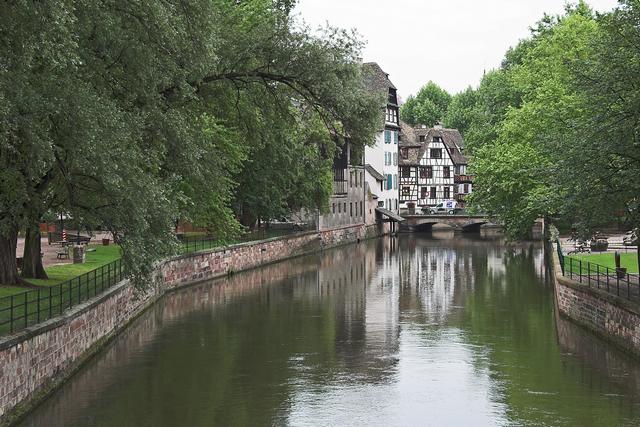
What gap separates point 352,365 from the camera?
2647cm

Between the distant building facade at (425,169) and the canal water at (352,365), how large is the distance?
2689 inches

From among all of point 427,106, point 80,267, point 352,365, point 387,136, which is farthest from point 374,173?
point 352,365

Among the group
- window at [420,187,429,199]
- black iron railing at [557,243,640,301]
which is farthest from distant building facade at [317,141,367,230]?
black iron railing at [557,243,640,301]

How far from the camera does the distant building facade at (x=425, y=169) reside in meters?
113

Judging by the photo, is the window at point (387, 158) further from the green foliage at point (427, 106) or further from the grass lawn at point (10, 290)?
the grass lawn at point (10, 290)

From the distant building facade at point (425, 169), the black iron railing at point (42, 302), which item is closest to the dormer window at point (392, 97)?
the distant building facade at point (425, 169)

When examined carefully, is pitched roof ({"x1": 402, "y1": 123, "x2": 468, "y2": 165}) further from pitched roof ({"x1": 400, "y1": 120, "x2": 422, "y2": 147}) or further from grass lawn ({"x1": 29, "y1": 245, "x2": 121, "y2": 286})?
grass lawn ({"x1": 29, "y1": 245, "x2": 121, "y2": 286})

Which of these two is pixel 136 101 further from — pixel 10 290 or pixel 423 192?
pixel 423 192

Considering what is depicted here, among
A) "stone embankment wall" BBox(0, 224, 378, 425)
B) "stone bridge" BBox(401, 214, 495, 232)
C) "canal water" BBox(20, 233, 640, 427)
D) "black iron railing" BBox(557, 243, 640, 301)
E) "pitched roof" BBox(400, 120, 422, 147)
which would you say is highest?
"pitched roof" BBox(400, 120, 422, 147)

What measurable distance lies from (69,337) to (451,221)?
7603cm

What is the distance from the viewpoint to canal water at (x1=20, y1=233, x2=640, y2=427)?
21.1 metres

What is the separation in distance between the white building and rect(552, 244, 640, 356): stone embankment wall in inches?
2178

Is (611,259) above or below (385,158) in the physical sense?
below

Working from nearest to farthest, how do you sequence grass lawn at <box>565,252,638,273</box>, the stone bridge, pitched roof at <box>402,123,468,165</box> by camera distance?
grass lawn at <box>565,252,638,273</box> < the stone bridge < pitched roof at <box>402,123,468,165</box>
